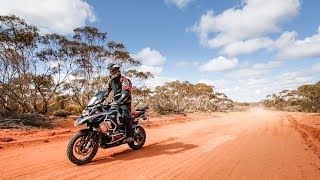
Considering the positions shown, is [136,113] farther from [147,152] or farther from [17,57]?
[17,57]

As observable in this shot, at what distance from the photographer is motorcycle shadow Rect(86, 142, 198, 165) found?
603 centimetres

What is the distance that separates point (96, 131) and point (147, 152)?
5.17 feet

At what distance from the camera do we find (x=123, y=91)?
658cm

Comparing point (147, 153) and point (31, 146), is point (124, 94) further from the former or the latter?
point (31, 146)

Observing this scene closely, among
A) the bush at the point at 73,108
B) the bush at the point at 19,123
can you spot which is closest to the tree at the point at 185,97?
the bush at the point at 73,108

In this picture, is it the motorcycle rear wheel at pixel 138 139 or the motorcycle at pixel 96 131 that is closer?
the motorcycle at pixel 96 131

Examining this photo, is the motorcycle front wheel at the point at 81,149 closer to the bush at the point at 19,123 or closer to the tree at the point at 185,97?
the bush at the point at 19,123

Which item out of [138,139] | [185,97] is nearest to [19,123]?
[138,139]

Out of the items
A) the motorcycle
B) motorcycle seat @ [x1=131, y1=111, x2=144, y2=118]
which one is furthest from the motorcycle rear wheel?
the motorcycle

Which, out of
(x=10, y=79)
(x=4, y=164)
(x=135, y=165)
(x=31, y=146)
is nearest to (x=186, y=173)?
(x=135, y=165)

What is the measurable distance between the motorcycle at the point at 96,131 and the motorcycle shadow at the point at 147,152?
0.94ft

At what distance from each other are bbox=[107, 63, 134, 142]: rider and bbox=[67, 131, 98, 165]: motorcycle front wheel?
40.8 inches

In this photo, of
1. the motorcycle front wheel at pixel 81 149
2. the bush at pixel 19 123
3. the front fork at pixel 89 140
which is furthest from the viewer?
the bush at pixel 19 123

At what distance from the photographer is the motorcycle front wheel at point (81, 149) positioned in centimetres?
542
